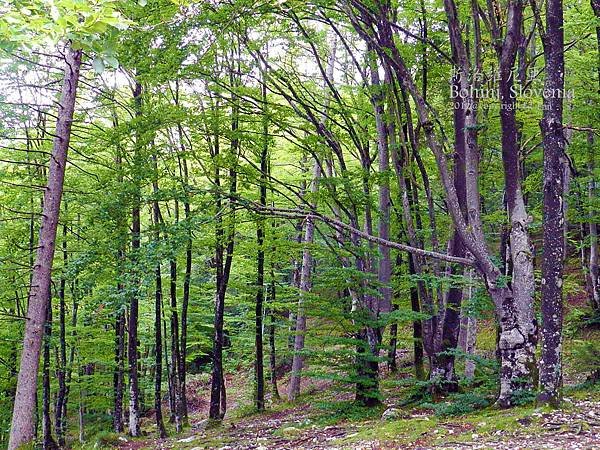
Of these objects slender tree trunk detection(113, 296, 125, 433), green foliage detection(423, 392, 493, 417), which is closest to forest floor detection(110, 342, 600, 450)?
green foliage detection(423, 392, 493, 417)

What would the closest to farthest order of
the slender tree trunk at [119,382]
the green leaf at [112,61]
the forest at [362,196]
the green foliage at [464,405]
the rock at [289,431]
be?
1. the green leaf at [112,61]
2. the forest at [362,196]
3. the green foliage at [464,405]
4. the rock at [289,431]
5. the slender tree trunk at [119,382]

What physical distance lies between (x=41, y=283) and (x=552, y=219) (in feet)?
22.1

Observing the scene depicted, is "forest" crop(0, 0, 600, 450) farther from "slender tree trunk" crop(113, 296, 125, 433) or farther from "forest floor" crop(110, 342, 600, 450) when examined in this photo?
"slender tree trunk" crop(113, 296, 125, 433)

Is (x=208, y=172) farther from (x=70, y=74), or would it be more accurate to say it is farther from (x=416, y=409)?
(x=416, y=409)

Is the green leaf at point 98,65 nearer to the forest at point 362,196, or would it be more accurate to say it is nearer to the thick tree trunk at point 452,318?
the forest at point 362,196

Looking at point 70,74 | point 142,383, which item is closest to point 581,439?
point 70,74

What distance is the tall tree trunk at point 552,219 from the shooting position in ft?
18.0

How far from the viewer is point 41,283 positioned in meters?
6.93

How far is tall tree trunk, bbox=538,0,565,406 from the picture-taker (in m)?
5.47

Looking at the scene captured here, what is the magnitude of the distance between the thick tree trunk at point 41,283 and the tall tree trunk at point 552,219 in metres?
6.27

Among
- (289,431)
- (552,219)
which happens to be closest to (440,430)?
(552,219)

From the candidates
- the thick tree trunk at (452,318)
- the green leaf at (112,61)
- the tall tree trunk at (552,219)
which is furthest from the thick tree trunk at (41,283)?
the tall tree trunk at (552,219)

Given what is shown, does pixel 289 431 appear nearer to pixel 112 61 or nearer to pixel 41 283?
pixel 41 283

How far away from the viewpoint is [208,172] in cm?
1216
